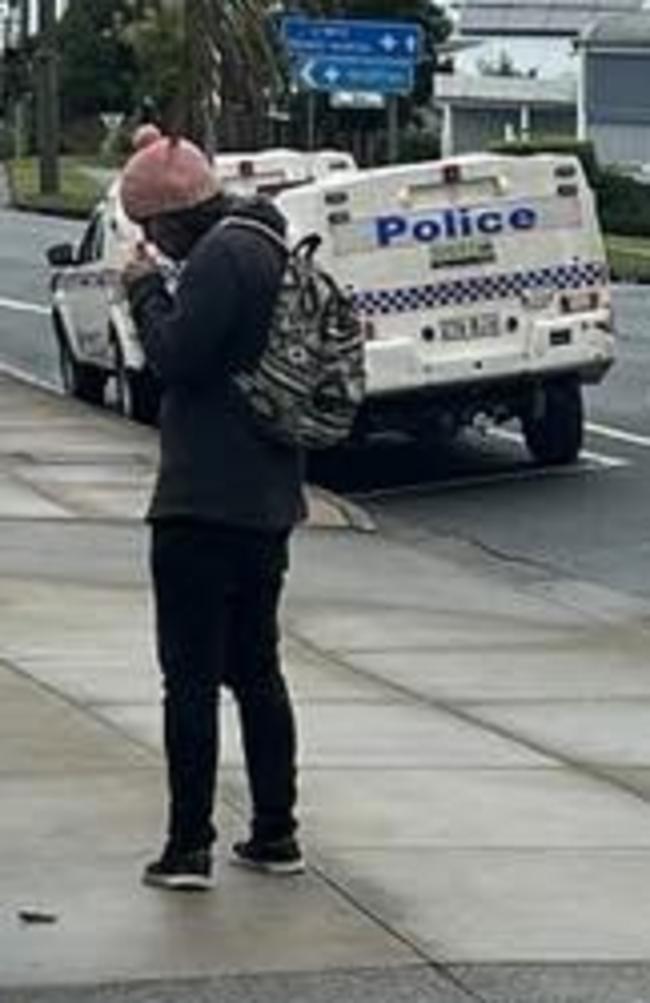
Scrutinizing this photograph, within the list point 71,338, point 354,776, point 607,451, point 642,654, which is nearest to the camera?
point 354,776

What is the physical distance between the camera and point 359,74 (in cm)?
4747

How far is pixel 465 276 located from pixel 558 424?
5.38 feet

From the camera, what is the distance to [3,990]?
6.15 m

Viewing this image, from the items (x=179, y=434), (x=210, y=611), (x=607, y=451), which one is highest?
(x=179, y=434)

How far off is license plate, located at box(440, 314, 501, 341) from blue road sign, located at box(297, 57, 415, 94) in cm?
2920

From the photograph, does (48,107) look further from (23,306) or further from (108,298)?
(108,298)

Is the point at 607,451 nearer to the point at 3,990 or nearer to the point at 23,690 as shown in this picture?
the point at 23,690

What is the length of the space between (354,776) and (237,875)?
58.3 inches

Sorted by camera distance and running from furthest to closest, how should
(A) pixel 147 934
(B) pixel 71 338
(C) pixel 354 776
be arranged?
(B) pixel 71 338 → (C) pixel 354 776 → (A) pixel 147 934

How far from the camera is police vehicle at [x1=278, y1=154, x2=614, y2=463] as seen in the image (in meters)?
17.8

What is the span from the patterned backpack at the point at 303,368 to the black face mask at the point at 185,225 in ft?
0.16

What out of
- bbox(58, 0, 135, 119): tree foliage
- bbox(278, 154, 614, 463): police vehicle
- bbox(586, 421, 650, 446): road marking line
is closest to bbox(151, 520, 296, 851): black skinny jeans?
bbox(278, 154, 614, 463): police vehicle

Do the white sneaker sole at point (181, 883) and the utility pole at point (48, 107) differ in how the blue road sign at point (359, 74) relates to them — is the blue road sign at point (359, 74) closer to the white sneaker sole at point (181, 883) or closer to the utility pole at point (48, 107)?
the utility pole at point (48, 107)

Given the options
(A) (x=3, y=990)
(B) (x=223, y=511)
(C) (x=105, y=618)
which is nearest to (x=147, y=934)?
(A) (x=3, y=990)
